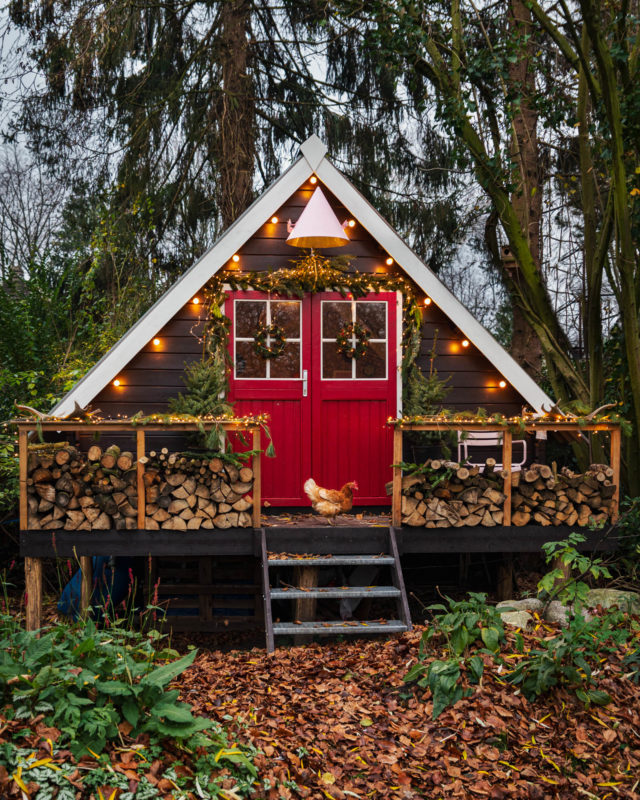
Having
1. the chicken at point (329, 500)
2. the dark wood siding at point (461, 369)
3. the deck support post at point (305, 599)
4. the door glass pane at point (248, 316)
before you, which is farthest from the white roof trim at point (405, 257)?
the deck support post at point (305, 599)

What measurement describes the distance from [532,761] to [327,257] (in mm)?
5204

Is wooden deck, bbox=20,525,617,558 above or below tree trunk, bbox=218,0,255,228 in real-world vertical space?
below

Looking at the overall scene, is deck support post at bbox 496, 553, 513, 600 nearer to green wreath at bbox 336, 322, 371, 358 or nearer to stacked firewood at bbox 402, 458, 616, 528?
stacked firewood at bbox 402, 458, 616, 528

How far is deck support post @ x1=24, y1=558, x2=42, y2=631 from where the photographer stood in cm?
668

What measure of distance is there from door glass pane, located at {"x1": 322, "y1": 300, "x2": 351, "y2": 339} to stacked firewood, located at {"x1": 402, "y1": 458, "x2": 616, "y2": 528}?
1.91 m

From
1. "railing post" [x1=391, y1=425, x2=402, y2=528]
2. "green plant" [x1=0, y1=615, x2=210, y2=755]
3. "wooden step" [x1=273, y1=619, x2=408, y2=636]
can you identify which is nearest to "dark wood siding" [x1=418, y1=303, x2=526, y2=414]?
"railing post" [x1=391, y1=425, x2=402, y2=528]

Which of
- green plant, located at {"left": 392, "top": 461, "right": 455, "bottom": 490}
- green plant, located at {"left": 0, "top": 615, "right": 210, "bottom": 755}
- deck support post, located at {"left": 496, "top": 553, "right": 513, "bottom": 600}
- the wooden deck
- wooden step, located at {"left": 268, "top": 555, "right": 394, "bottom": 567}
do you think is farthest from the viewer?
deck support post, located at {"left": 496, "top": 553, "right": 513, "bottom": 600}

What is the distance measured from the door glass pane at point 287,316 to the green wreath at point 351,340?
44cm

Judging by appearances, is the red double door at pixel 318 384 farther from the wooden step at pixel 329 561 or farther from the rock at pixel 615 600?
the rock at pixel 615 600

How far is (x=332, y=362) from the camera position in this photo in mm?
7957

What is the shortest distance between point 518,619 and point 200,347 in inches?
159

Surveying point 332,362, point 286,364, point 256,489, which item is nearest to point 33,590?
point 256,489

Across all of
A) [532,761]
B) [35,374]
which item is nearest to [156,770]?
[532,761]

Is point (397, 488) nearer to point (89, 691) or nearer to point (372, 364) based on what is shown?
point (372, 364)
